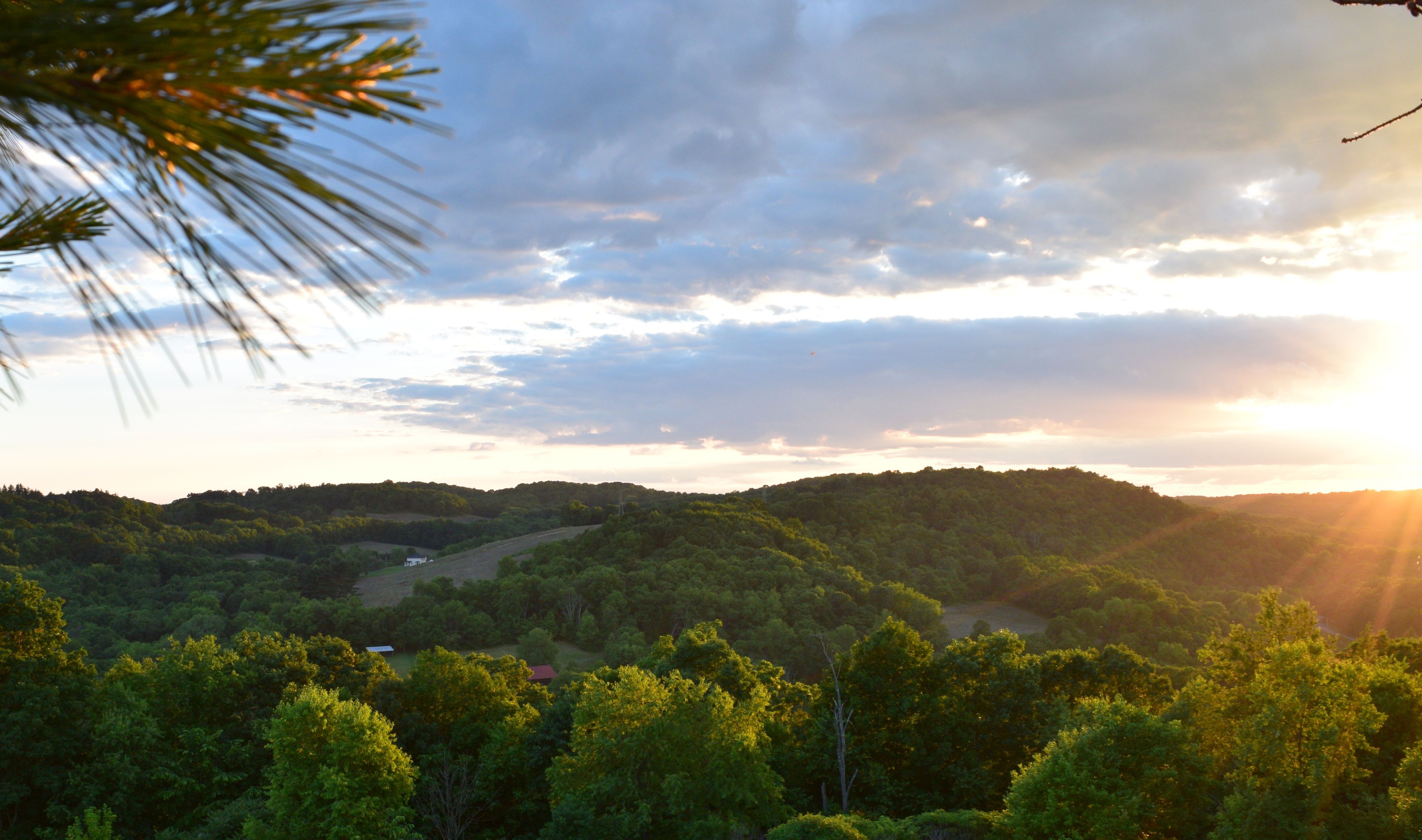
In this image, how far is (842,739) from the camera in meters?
28.9

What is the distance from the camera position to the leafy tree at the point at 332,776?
81.9 ft

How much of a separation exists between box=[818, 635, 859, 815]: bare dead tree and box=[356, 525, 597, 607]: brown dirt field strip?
167 feet

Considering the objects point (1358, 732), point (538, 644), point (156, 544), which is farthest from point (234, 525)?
point (1358, 732)

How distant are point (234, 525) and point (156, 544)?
1640 centimetres

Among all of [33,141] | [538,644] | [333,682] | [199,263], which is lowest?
[538,644]

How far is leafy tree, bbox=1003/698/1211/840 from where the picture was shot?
69.9 feet

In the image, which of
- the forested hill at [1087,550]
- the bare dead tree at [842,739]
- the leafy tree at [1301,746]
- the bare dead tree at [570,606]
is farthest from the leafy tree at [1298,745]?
the bare dead tree at [570,606]

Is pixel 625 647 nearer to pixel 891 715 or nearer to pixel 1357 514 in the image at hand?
pixel 891 715

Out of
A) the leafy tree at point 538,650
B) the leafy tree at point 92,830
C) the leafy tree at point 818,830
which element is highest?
the leafy tree at point 818,830

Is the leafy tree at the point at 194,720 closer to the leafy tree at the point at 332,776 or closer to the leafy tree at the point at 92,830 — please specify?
the leafy tree at the point at 332,776

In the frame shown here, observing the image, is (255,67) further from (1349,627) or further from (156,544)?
(156,544)

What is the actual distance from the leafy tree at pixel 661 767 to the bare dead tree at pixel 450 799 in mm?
3402

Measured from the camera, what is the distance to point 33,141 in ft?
8.25

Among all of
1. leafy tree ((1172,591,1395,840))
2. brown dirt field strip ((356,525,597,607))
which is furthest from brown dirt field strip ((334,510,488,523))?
leafy tree ((1172,591,1395,840))
